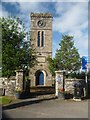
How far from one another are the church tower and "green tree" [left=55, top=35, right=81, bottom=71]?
651cm

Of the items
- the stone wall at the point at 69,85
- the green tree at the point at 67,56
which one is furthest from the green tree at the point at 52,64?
the stone wall at the point at 69,85

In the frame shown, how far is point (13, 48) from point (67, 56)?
1472 cm

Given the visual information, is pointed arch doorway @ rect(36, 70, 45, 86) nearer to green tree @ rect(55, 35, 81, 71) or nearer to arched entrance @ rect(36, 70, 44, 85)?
arched entrance @ rect(36, 70, 44, 85)

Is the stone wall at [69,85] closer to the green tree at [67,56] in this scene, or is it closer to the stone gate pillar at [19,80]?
the stone gate pillar at [19,80]

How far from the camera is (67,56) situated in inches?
1661

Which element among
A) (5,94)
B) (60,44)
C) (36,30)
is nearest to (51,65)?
(60,44)

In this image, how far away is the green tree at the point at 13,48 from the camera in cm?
2816

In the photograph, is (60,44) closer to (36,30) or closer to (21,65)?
(36,30)

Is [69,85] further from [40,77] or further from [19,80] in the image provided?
[40,77]

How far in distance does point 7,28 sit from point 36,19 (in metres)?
21.9

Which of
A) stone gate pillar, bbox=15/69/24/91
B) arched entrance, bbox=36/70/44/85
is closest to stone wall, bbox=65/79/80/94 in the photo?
stone gate pillar, bbox=15/69/24/91

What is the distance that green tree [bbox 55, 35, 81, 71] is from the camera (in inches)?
1636

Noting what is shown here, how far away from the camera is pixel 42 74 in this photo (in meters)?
49.6

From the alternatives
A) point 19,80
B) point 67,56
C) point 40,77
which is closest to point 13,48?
point 19,80
